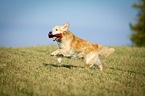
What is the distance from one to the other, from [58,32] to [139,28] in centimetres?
2650

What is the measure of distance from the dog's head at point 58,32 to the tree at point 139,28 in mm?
25059

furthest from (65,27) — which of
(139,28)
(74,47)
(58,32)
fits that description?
(139,28)

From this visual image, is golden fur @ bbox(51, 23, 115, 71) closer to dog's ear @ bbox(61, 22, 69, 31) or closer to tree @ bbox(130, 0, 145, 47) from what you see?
dog's ear @ bbox(61, 22, 69, 31)

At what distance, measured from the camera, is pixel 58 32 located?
6930 millimetres

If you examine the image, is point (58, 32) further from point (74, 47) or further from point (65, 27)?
point (74, 47)

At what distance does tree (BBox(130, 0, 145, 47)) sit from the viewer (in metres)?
28.4

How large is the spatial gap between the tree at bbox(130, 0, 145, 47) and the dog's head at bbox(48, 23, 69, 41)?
2506cm

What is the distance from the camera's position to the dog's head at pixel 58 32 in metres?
6.89

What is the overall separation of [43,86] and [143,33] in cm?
2819

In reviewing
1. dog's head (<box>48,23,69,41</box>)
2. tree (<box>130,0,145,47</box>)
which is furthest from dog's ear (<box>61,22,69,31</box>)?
tree (<box>130,0,145,47</box>)

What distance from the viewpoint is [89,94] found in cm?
422

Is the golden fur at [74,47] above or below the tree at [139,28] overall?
below

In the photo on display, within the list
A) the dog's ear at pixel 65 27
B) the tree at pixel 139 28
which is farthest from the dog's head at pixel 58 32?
the tree at pixel 139 28

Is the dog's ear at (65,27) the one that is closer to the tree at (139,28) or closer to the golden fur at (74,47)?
the golden fur at (74,47)
